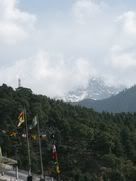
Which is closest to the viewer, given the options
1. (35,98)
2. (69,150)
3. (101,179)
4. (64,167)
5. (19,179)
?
(19,179)

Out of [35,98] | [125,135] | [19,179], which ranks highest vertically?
[35,98]

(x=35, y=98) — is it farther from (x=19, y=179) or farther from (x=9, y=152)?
(x=19, y=179)

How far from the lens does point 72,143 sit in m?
142

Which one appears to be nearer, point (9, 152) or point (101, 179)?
point (101, 179)

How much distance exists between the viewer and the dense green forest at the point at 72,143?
404 feet

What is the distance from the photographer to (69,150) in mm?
137625

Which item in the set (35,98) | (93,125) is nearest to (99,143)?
(93,125)

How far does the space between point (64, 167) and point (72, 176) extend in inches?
219

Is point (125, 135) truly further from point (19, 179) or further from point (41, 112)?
point (19, 179)

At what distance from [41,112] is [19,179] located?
60.5m

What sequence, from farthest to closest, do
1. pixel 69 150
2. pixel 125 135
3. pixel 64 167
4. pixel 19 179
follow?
pixel 125 135 < pixel 69 150 < pixel 64 167 < pixel 19 179

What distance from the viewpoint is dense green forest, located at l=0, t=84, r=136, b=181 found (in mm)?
123062

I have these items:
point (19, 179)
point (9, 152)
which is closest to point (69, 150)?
point (9, 152)

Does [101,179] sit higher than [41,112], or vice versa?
[41,112]
